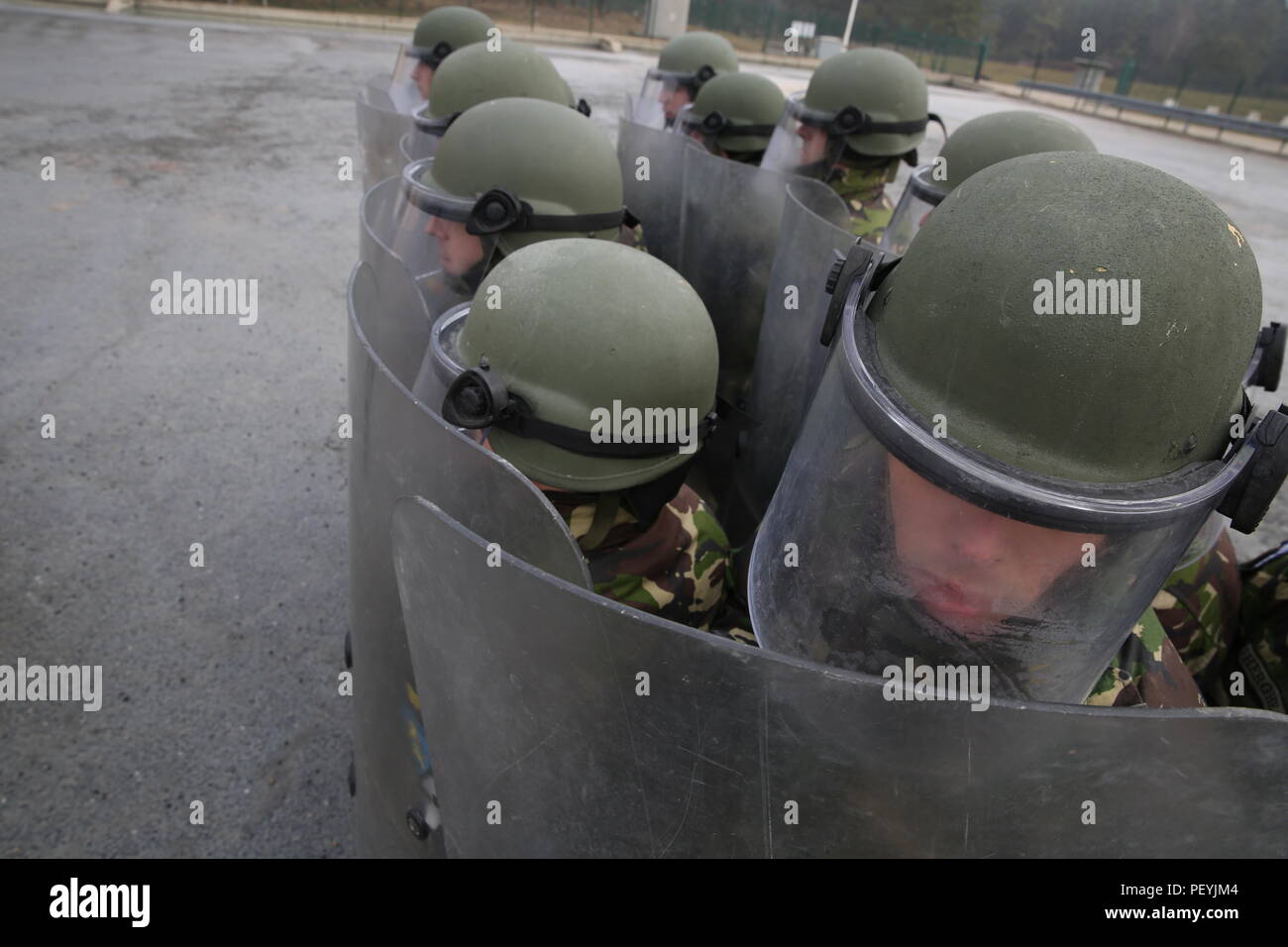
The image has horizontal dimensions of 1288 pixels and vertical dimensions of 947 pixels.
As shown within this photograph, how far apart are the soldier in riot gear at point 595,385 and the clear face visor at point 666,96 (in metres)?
3.50

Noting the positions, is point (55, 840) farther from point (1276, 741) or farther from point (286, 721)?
point (1276, 741)

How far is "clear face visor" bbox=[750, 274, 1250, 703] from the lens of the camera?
0.96 metres

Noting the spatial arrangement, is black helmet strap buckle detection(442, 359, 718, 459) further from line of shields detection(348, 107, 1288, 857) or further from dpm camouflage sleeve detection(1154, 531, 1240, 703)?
dpm camouflage sleeve detection(1154, 531, 1240, 703)

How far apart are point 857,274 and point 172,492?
3205mm

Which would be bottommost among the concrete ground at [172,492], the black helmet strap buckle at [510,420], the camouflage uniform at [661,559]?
the concrete ground at [172,492]

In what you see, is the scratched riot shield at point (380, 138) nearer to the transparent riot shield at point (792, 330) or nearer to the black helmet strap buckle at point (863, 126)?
the black helmet strap buckle at point (863, 126)

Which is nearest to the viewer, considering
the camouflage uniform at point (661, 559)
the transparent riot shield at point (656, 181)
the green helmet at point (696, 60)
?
the camouflage uniform at point (661, 559)

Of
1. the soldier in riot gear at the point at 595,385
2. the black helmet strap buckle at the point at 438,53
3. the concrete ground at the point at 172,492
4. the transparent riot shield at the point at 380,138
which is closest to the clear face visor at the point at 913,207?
the soldier in riot gear at the point at 595,385

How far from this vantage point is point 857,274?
126 centimetres

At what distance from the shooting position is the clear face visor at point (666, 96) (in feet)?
16.1

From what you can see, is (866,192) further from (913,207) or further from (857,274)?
(857,274)

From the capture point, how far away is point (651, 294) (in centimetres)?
167

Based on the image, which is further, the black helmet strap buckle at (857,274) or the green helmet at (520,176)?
the green helmet at (520,176)
